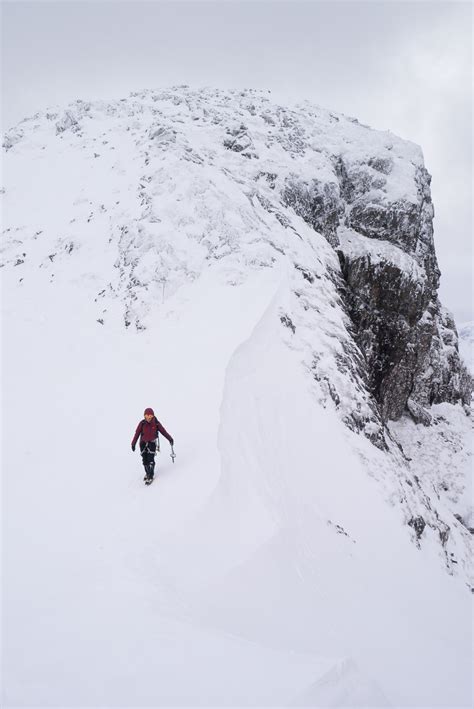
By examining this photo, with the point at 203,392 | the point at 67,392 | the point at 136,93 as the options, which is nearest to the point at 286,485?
the point at 203,392

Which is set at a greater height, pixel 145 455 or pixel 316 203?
pixel 316 203

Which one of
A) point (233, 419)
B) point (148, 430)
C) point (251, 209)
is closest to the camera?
point (148, 430)

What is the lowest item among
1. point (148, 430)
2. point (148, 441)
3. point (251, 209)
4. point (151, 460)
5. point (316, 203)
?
point (151, 460)

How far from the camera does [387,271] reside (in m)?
20.9

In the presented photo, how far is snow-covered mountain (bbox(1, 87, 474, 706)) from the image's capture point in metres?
4.35

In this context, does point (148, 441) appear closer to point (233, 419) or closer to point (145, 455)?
point (145, 455)

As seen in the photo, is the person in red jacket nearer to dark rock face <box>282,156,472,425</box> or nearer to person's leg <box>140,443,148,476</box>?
person's leg <box>140,443,148,476</box>

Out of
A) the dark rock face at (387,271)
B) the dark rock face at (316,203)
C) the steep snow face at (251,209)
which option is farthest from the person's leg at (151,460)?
the dark rock face at (316,203)

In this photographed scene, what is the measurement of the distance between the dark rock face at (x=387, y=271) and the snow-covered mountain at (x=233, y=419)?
14 centimetres

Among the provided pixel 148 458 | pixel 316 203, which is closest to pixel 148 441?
pixel 148 458

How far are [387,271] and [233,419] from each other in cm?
1521

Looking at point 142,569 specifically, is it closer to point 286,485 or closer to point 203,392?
point 286,485

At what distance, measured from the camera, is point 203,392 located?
10.6 metres

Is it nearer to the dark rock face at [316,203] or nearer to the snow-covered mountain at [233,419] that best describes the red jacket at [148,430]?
the snow-covered mountain at [233,419]
